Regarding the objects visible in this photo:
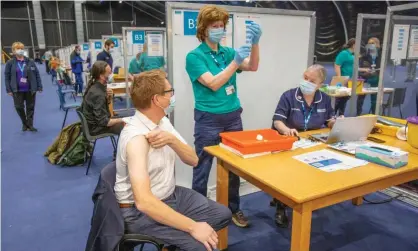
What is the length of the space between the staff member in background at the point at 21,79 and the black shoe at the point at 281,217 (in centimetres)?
439

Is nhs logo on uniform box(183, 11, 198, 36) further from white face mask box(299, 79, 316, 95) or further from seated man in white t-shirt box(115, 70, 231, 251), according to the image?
seated man in white t-shirt box(115, 70, 231, 251)

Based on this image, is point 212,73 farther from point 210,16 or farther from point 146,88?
point 146,88

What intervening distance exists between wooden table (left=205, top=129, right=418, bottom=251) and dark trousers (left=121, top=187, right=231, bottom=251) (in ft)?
0.75

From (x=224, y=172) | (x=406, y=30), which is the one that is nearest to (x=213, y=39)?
(x=224, y=172)

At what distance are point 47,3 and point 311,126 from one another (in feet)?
65.1

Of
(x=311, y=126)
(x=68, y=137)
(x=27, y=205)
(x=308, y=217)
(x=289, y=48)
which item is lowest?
(x=27, y=205)

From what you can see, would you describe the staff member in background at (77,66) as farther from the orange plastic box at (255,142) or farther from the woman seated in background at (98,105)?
the orange plastic box at (255,142)

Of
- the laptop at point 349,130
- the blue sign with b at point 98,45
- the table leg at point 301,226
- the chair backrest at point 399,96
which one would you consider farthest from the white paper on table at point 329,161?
the blue sign with b at point 98,45

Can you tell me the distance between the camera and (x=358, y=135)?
6.56 ft

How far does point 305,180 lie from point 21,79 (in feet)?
16.2

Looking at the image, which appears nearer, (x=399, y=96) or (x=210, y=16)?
(x=210, y=16)

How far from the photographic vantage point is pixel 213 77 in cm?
189

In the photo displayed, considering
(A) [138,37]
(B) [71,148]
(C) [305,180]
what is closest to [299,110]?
(C) [305,180]

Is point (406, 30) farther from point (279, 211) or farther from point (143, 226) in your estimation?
point (143, 226)
